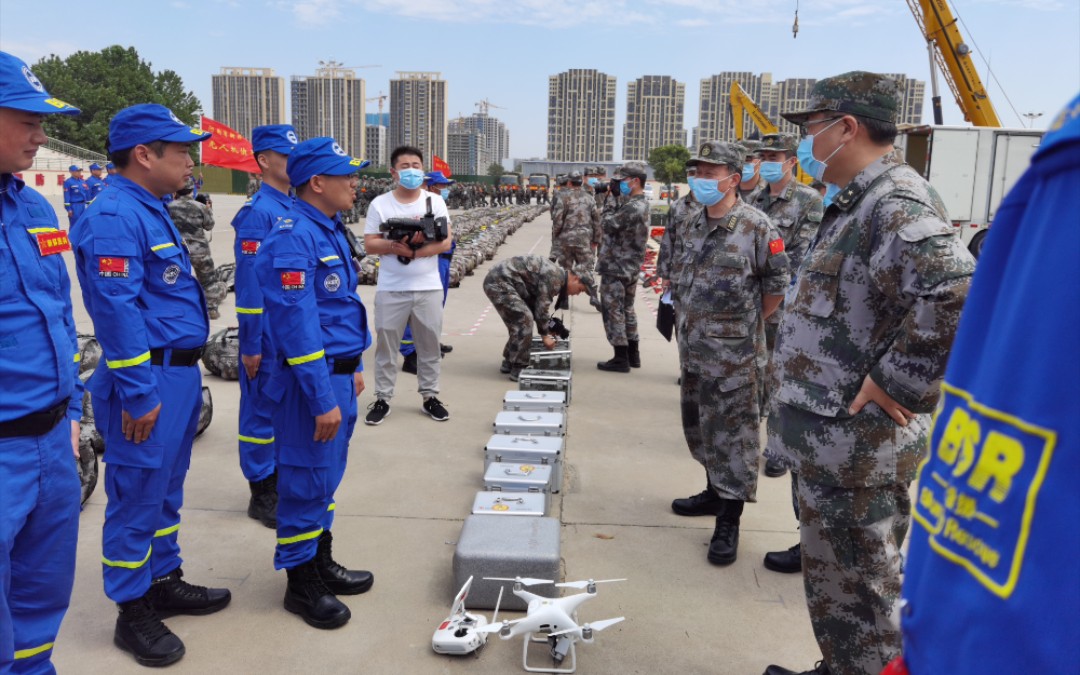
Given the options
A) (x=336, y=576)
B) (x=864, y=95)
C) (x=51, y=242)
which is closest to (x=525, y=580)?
(x=336, y=576)

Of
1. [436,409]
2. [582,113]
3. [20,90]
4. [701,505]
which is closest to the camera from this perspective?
[20,90]

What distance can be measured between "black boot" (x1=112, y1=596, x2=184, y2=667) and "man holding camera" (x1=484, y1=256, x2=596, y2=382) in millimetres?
4336

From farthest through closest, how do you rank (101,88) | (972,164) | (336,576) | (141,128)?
(101,88) → (972,164) → (336,576) → (141,128)

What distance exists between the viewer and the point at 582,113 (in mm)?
142125

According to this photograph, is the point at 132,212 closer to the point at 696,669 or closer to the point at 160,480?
→ the point at 160,480

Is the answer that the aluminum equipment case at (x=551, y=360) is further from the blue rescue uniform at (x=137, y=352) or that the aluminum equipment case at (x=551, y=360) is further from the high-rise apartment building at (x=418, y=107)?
the high-rise apartment building at (x=418, y=107)

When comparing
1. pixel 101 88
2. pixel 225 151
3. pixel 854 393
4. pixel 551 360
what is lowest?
pixel 551 360

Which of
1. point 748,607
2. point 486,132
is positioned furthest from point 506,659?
point 486,132

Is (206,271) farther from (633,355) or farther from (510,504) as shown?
(510,504)

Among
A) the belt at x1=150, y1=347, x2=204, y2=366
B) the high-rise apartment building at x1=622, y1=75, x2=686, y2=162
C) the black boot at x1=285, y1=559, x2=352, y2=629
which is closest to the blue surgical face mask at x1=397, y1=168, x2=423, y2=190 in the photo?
the belt at x1=150, y1=347, x2=204, y2=366

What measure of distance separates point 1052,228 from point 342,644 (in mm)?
3066

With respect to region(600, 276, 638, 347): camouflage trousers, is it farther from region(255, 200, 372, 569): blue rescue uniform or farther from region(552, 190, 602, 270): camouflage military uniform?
region(255, 200, 372, 569): blue rescue uniform

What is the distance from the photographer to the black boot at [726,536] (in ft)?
12.8

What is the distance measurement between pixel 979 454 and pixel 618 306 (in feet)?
23.4
